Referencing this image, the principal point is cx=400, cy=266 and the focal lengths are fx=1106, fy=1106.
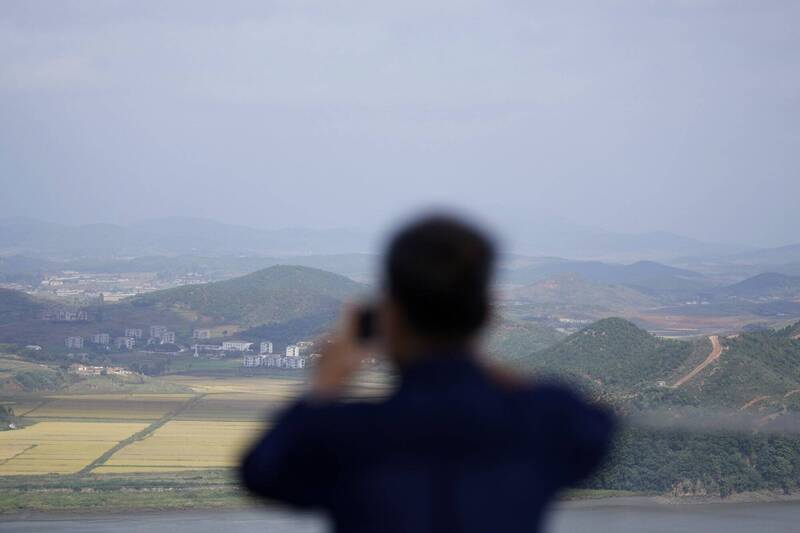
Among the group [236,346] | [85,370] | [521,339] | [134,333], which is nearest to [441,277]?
[521,339]

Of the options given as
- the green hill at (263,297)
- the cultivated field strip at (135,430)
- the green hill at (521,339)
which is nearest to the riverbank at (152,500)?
the cultivated field strip at (135,430)

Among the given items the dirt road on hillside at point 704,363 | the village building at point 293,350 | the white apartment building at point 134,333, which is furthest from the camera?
the white apartment building at point 134,333

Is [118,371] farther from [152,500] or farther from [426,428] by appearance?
[426,428]

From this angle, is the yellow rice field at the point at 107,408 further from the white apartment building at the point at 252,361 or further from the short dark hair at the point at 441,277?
the short dark hair at the point at 441,277

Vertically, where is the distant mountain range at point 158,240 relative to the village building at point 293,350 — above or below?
above

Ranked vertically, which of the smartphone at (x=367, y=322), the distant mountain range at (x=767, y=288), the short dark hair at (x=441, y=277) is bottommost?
the distant mountain range at (x=767, y=288)

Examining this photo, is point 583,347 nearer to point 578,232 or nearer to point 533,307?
point 533,307
